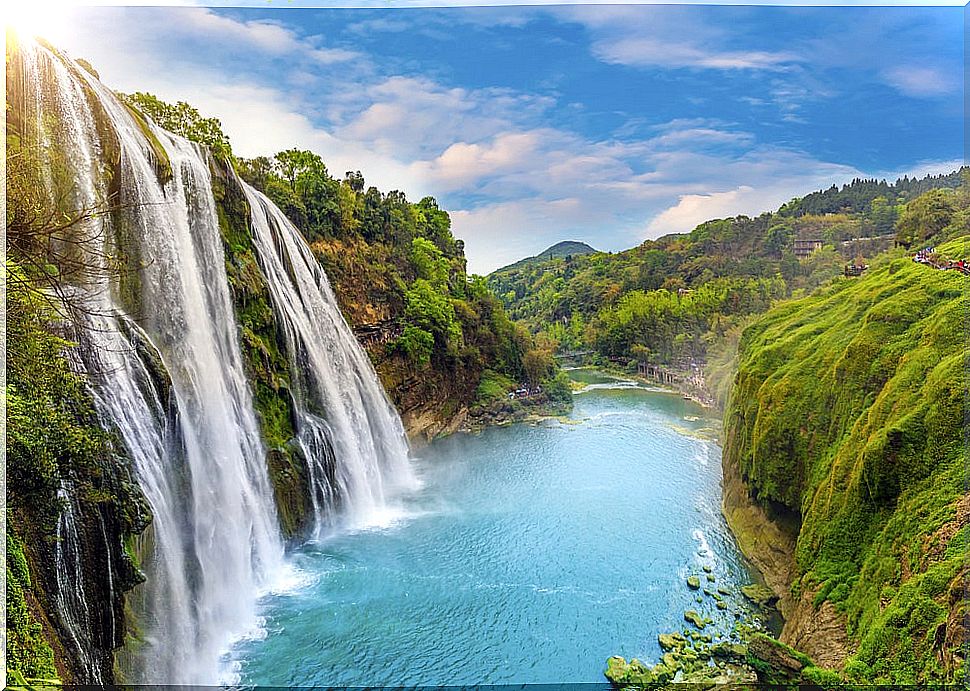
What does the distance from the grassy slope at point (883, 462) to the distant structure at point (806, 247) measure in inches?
641

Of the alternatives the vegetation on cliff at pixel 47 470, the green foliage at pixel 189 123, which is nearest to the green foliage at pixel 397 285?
the green foliage at pixel 189 123

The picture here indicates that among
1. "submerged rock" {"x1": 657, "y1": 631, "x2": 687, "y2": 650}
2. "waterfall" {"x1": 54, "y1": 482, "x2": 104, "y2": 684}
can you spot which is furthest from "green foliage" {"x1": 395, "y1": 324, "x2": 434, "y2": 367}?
"waterfall" {"x1": 54, "y1": 482, "x2": 104, "y2": 684}

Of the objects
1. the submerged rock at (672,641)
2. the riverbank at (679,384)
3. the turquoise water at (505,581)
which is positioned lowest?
the submerged rock at (672,641)

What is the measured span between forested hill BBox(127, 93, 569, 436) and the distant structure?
11630mm

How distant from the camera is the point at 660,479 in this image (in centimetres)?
954

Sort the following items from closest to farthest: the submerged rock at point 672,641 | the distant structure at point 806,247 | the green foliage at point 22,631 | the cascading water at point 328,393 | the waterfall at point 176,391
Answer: the green foliage at point 22,631 < the waterfall at point 176,391 < the submerged rock at point 672,641 < the cascading water at point 328,393 < the distant structure at point 806,247

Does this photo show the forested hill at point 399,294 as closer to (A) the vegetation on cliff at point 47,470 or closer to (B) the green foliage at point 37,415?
(A) the vegetation on cliff at point 47,470

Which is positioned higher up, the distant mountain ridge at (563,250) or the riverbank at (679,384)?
the distant mountain ridge at (563,250)

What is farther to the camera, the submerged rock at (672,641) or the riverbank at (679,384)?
the riverbank at (679,384)

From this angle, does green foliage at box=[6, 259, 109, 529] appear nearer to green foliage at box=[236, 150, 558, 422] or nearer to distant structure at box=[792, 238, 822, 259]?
green foliage at box=[236, 150, 558, 422]

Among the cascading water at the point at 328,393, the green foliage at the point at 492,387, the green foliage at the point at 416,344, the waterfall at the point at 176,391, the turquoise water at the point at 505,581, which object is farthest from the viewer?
the green foliage at the point at 492,387

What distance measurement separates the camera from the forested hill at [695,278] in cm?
2025

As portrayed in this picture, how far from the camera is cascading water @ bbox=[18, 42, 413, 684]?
4500mm

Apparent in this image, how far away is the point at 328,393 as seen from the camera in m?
8.50
